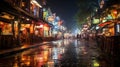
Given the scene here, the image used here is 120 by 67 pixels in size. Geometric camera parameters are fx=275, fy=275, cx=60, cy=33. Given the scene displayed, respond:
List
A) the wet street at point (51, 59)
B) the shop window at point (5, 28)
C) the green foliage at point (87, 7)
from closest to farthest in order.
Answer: the wet street at point (51, 59) → the shop window at point (5, 28) → the green foliage at point (87, 7)

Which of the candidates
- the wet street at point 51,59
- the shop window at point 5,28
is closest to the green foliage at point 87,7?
the shop window at point 5,28

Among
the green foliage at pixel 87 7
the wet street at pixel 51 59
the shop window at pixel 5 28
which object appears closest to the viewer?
the wet street at pixel 51 59

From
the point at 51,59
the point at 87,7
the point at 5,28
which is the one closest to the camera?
the point at 51,59

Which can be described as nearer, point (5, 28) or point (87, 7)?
point (5, 28)

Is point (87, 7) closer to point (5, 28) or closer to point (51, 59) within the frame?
point (5, 28)

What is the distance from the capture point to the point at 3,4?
1014 inches

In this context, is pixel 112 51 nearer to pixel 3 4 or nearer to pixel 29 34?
pixel 3 4

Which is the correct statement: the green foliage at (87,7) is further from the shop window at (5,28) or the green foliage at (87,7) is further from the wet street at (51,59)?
the wet street at (51,59)

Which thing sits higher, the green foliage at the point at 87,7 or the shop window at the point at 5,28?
the green foliage at the point at 87,7

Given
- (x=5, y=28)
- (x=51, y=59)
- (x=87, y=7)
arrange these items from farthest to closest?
(x=87, y=7) < (x=5, y=28) < (x=51, y=59)

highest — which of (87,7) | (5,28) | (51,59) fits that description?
(87,7)

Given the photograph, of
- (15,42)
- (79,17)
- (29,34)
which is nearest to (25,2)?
(29,34)

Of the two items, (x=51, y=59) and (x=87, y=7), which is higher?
(x=87, y=7)

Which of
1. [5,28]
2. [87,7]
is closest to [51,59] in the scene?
[5,28]
